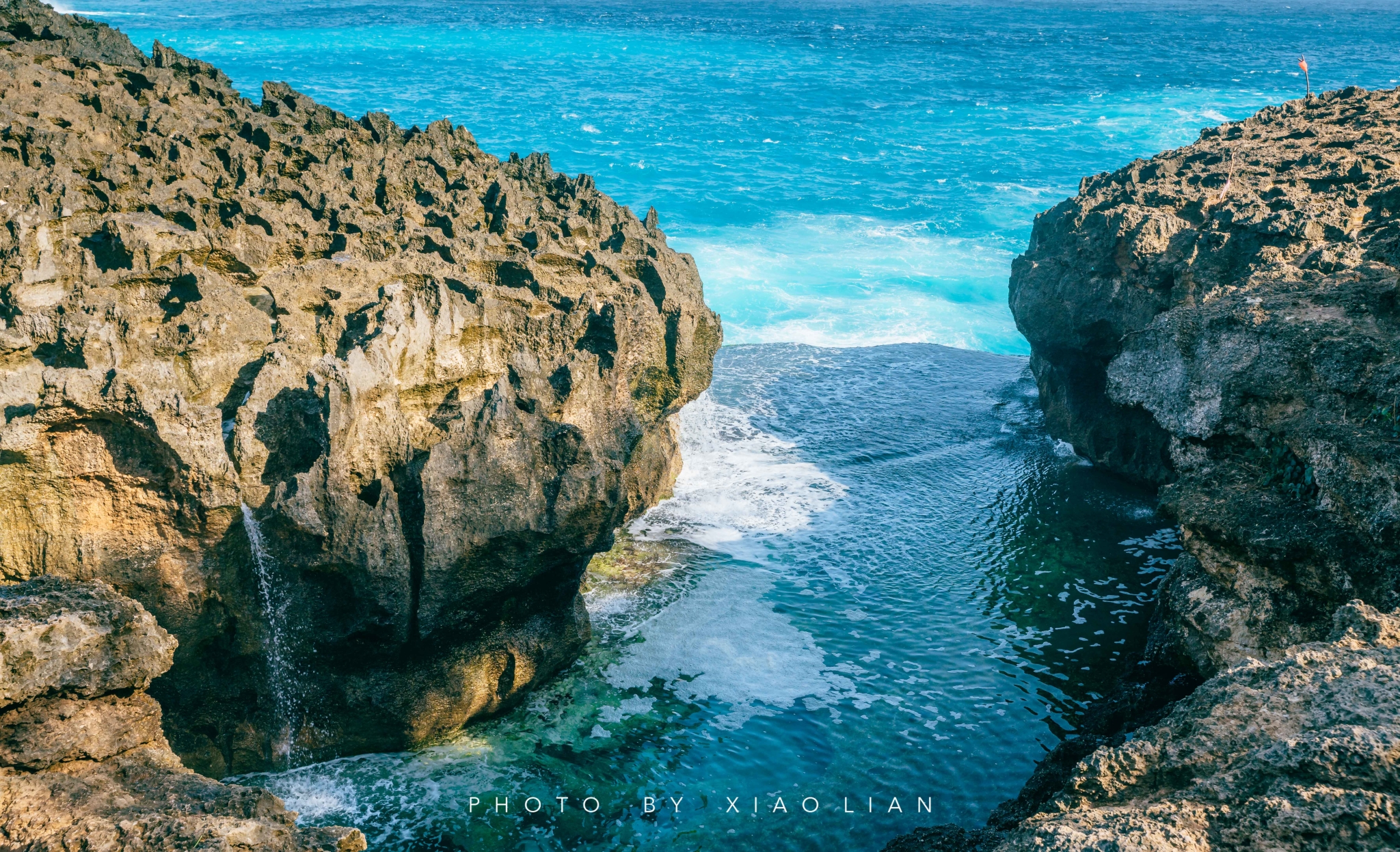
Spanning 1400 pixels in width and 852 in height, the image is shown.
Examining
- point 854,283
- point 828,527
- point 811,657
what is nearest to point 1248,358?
point 811,657

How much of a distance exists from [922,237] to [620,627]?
75.6ft

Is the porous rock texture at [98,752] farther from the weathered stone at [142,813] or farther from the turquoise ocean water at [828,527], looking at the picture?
the turquoise ocean water at [828,527]

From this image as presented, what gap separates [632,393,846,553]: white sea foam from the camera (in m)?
14.2

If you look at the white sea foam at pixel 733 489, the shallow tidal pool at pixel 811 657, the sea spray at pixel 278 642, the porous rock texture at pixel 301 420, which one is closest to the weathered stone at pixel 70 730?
the porous rock texture at pixel 301 420

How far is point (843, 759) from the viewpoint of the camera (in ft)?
32.6

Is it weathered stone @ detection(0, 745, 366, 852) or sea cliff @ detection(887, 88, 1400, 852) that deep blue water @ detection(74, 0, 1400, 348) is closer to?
sea cliff @ detection(887, 88, 1400, 852)

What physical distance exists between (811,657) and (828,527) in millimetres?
3064

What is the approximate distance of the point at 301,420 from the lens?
920 centimetres

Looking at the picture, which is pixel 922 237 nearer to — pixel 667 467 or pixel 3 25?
pixel 667 467

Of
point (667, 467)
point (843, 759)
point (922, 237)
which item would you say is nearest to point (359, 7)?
point (922, 237)

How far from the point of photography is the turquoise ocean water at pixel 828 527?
9.50 metres

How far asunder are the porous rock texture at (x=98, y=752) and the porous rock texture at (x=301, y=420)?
1629 millimetres

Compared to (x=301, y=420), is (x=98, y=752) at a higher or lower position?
lower

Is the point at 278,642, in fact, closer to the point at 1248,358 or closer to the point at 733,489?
the point at 733,489
